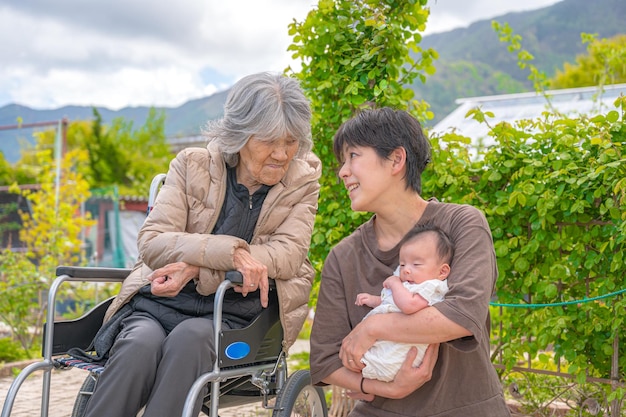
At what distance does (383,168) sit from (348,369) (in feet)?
1.75

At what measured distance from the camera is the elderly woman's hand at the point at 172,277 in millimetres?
2439

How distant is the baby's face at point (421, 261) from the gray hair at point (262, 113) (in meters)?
0.86

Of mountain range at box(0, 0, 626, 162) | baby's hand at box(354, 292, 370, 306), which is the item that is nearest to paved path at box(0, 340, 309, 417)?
baby's hand at box(354, 292, 370, 306)

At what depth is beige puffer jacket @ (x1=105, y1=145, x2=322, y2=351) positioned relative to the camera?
2455 mm

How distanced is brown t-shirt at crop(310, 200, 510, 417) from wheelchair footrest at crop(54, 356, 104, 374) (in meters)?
0.75

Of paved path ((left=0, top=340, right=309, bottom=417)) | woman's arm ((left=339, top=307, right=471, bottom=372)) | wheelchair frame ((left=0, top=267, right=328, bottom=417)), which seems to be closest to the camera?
woman's arm ((left=339, top=307, right=471, bottom=372))

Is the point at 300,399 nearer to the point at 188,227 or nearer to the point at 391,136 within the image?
the point at 188,227

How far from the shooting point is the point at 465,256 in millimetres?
1859

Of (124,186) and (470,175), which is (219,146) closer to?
(470,175)

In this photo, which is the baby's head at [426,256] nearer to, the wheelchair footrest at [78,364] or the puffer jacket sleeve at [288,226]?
the puffer jacket sleeve at [288,226]

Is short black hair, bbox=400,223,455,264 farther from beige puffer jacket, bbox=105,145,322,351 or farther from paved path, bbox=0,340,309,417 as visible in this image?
paved path, bbox=0,340,309,417

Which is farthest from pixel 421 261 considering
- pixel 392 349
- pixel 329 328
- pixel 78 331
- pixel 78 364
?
pixel 78 331

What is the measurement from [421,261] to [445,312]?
0.48 feet

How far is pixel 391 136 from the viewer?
1.99 meters
